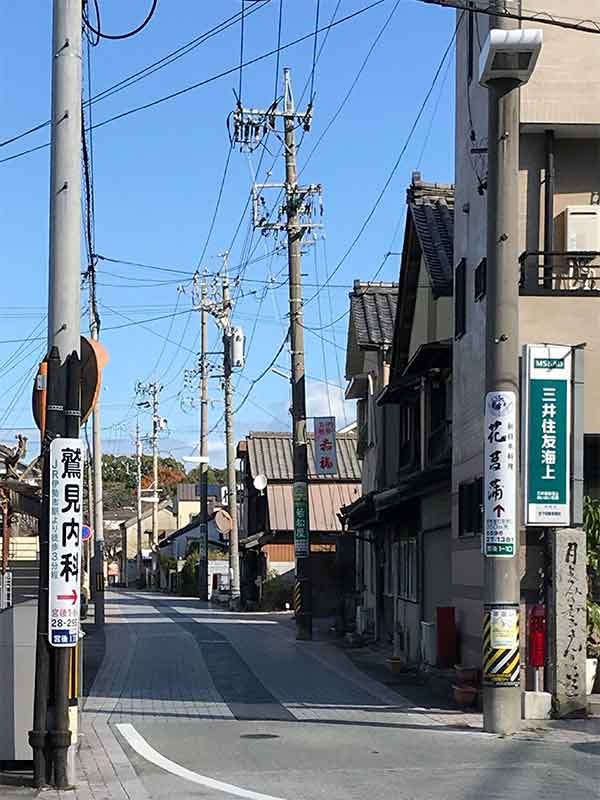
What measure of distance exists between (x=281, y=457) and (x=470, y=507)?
35300 millimetres

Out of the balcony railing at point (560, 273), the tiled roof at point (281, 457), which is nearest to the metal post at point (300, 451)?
the balcony railing at point (560, 273)

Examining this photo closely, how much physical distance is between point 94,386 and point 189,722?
6003mm

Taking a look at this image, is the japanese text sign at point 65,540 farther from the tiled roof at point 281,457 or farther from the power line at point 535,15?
the tiled roof at point 281,457

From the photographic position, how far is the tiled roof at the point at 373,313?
103 ft

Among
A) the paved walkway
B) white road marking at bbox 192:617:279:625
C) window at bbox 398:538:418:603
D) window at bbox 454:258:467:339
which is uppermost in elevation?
window at bbox 454:258:467:339

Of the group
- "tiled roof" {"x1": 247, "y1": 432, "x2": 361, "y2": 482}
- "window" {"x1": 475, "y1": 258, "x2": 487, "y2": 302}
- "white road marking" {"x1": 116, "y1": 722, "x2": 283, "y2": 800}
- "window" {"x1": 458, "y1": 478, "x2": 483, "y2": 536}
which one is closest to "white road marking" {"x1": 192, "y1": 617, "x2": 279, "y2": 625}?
"tiled roof" {"x1": 247, "y1": 432, "x2": 361, "y2": 482}

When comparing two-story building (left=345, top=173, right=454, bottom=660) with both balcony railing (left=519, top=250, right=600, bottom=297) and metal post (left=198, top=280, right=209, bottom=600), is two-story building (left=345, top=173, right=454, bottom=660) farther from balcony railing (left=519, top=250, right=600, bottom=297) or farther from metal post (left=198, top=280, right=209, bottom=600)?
metal post (left=198, top=280, right=209, bottom=600)

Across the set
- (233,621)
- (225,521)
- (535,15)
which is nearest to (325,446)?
(233,621)

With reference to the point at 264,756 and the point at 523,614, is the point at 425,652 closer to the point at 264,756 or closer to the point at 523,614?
the point at 523,614

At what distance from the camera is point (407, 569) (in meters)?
26.8

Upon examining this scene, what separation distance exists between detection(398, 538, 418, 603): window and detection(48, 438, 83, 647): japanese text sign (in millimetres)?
14757

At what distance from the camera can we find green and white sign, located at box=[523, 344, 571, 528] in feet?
52.3

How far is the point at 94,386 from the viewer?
1152cm

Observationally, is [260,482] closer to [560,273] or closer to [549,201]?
[560,273]
